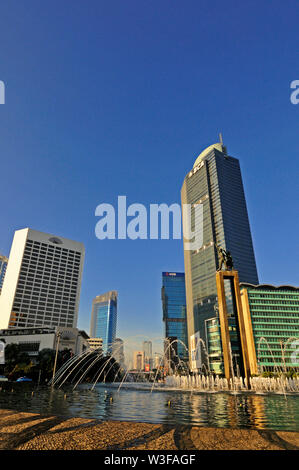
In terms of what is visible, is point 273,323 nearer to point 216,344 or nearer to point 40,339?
point 216,344

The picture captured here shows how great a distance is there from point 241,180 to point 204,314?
9309 cm

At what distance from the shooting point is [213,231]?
160 meters

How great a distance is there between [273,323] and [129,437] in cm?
11122

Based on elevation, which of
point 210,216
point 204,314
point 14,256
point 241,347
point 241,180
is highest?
point 241,180

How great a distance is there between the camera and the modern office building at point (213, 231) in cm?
15275

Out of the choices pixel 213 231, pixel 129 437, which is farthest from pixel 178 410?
pixel 213 231

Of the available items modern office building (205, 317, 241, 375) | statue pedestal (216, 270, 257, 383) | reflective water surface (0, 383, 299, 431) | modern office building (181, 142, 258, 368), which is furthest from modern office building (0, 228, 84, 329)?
statue pedestal (216, 270, 257, 383)

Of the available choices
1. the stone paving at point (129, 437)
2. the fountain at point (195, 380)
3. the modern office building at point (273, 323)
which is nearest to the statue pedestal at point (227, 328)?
the fountain at point (195, 380)

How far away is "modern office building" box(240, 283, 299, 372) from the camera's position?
327 feet

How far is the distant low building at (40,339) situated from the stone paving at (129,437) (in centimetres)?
11414
